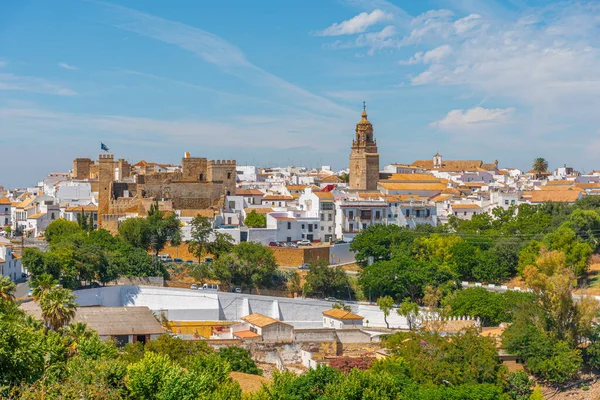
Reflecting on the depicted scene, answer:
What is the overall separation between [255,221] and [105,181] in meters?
12.0

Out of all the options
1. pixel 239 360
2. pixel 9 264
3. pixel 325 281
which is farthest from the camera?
pixel 325 281

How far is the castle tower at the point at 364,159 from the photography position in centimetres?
6756

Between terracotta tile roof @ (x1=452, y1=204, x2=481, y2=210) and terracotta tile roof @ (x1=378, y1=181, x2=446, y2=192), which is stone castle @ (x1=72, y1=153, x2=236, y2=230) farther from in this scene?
terracotta tile roof @ (x1=452, y1=204, x2=481, y2=210)

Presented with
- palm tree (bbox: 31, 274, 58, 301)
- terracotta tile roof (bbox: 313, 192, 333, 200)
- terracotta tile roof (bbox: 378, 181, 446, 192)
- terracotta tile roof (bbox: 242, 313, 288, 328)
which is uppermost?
terracotta tile roof (bbox: 378, 181, 446, 192)

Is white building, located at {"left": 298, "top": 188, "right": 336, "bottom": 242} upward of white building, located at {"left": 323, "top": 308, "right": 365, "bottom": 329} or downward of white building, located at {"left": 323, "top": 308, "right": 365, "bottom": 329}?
upward

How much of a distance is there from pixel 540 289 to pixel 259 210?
24769 millimetres

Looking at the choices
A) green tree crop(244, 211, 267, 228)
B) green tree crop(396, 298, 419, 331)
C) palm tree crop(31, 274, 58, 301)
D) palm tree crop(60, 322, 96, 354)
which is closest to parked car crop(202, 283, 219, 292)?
green tree crop(396, 298, 419, 331)

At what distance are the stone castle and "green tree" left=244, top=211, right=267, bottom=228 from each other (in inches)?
121

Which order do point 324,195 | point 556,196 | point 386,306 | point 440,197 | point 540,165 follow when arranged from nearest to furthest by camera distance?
1. point 386,306
2. point 324,195
3. point 556,196
4. point 440,197
5. point 540,165

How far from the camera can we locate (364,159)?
67.5 m

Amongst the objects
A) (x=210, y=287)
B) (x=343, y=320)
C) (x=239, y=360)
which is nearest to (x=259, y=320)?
(x=343, y=320)

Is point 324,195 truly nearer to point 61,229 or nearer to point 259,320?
point 61,229

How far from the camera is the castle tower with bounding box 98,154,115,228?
5819cm

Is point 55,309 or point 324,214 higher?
point 324,214
